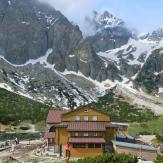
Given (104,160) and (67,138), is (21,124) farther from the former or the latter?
(104,160)

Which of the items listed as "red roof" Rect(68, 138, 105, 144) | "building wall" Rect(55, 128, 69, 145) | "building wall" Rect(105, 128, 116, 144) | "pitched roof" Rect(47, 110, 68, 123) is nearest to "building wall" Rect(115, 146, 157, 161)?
"red roof" Rect(68, 138, 105, 144)

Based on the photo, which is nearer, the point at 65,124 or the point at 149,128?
the point at 65,124

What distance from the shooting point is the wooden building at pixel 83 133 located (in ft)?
258

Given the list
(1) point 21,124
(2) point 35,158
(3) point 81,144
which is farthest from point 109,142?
(1) point 21,124

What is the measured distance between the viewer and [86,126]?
80.8 m

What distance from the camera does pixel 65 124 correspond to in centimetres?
8194

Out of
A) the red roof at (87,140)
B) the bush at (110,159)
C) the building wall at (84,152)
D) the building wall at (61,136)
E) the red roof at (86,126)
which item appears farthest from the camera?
the building wall at (61,136)

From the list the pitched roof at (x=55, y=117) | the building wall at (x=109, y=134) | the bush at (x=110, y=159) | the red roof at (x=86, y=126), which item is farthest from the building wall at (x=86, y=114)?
the bush at (x=110, y=159)

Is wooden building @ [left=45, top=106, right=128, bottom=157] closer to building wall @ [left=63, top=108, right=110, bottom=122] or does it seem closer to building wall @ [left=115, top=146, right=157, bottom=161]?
building wall @ [left=63, top=108, right=110, bottom=122]

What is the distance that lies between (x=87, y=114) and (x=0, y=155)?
56.0 feet

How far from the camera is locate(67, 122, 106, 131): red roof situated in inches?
3142

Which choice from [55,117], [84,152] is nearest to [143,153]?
[84,152]

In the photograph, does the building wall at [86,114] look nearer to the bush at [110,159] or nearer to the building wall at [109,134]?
the building wall at [109,134]

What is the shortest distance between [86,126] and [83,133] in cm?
151
